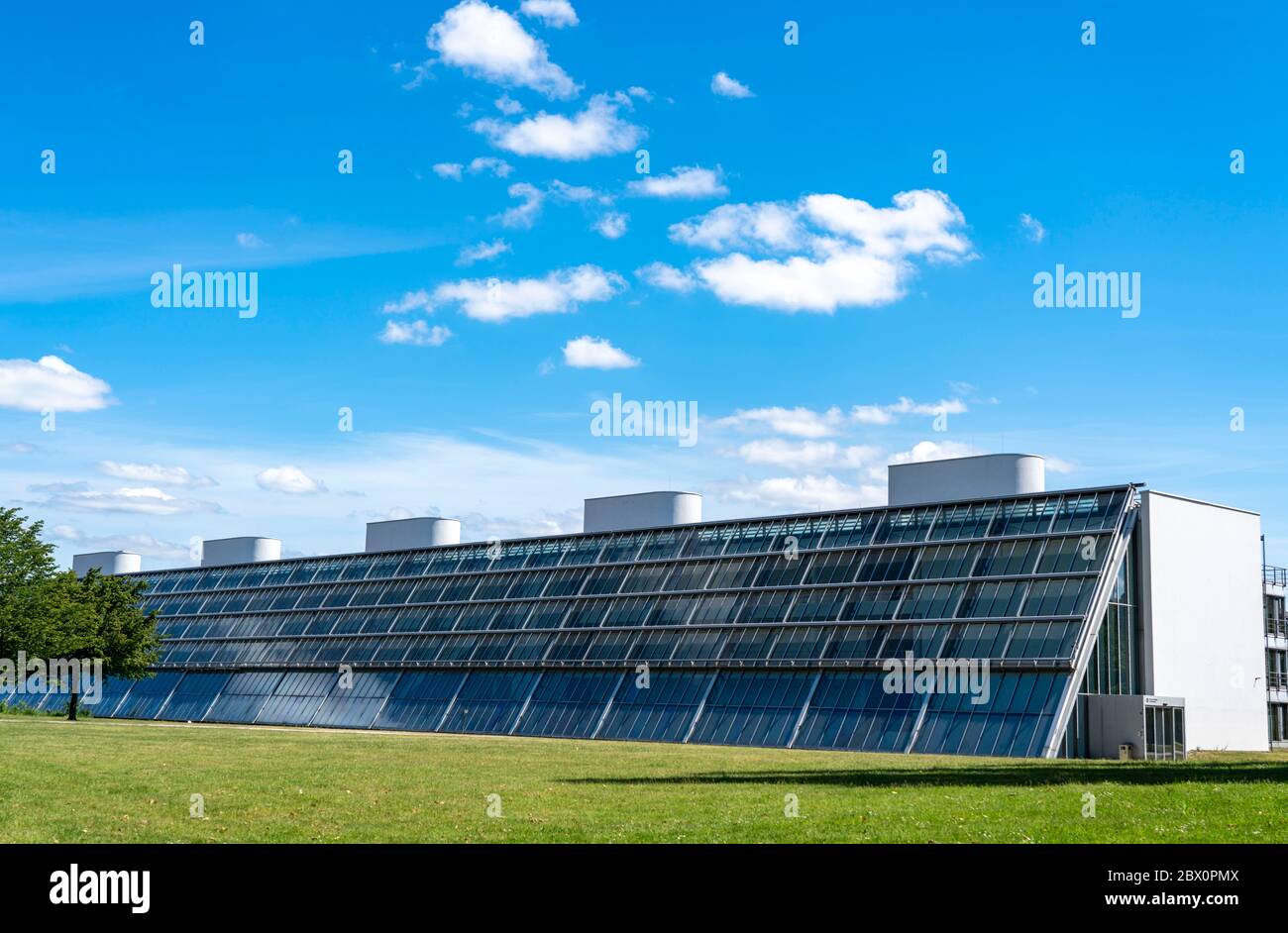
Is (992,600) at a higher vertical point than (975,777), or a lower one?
higher

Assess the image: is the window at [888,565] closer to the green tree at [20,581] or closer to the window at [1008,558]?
the window at [1008,558]

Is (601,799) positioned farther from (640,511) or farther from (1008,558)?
(640,511)

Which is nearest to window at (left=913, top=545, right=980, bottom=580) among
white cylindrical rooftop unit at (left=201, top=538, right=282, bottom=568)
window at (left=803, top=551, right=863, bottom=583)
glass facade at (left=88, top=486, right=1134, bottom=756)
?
glass facade at (left=88, top=486, right=1134, bottom=756)

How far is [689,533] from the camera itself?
85.8 m

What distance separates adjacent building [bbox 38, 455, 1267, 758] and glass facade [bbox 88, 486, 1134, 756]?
0.15 meters

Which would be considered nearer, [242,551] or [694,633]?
[694,633]

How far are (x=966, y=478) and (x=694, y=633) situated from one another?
720 inches

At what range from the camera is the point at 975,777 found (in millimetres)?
36562

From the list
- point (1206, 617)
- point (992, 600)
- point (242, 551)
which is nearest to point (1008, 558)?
point (992, 600)

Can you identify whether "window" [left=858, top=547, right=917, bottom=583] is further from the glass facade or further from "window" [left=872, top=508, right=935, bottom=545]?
"window" [left=872, top=508, right=935, bottom=545]

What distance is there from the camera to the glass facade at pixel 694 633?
65.0 meters
